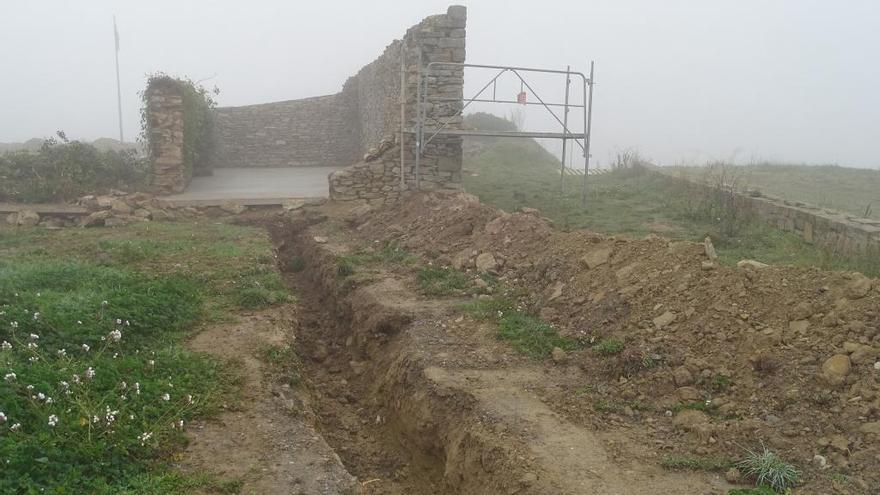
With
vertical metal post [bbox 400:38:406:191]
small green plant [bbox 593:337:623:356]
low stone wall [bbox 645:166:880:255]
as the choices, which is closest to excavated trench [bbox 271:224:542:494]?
small green plant [bbox 593:337:623:356]

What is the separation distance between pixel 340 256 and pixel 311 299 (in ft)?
2.58

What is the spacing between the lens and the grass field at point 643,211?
7.99m

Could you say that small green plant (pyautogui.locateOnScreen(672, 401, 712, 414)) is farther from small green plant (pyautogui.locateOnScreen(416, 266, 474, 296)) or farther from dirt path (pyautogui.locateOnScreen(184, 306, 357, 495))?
small green plant (pyautogui.locateOnScreen(416, 266, 474, 296))

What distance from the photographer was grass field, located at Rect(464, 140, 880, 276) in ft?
26.2

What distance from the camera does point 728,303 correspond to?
520 centimetres

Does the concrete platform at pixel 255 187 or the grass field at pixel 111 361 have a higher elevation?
the concrete platform at pixel 255 187

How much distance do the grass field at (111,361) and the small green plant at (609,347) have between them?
2.79m

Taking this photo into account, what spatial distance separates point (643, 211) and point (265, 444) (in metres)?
8.26

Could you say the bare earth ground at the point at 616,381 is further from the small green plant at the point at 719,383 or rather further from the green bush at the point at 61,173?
the green bush at the point at 61,173

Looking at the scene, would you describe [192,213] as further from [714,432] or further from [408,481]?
[714,432]

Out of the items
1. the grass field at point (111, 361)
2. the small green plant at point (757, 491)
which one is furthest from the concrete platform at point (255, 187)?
the small green plant at point (757, 491)

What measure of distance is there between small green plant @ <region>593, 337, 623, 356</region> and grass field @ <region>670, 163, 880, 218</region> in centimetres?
770

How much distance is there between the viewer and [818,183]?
15.8 metres

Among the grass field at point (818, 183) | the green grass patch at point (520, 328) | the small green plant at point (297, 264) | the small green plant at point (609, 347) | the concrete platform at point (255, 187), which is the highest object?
the grass field at point (818, 183)
